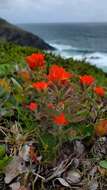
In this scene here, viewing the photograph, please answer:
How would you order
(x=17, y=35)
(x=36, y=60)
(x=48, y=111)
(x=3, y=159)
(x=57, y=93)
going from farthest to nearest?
(x=17, y=35) < (x=36, y=60) < (x=57, y=93) < (x=48, y=111) < (x=3, y=159)

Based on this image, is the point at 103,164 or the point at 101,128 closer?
the point at 103,164

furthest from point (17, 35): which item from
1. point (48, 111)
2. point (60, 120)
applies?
point (60, 120)

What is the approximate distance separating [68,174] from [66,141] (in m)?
0.29

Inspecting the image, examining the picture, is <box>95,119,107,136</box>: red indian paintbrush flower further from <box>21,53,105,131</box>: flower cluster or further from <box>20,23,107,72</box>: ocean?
<box>20,23,107,72</box>: ocean

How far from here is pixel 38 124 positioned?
413 centimetres

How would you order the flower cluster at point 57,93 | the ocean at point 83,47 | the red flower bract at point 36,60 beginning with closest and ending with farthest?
the flower cluster at point 57,93, the red flower bract at point 36,60, the ocean at point 83,47

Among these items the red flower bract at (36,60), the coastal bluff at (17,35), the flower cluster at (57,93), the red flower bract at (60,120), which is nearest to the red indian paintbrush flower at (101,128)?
the flower cluster at (57,93)

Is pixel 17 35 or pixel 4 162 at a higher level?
pixel 4 162

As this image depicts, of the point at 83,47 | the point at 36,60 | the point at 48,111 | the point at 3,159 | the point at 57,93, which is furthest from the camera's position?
the point at 83,47

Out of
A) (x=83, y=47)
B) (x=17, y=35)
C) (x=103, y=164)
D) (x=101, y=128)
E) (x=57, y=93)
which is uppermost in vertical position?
(x=57, y=93)

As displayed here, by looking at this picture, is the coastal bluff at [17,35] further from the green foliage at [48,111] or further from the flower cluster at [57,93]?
the flower cluster at [57,93]

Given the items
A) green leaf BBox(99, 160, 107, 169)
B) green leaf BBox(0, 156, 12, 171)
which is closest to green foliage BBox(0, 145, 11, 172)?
green leaf BBox(0, 156, 12, 171)

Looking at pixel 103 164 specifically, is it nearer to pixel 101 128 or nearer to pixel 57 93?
pixel 101 128

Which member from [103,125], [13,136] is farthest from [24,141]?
[103,125]
